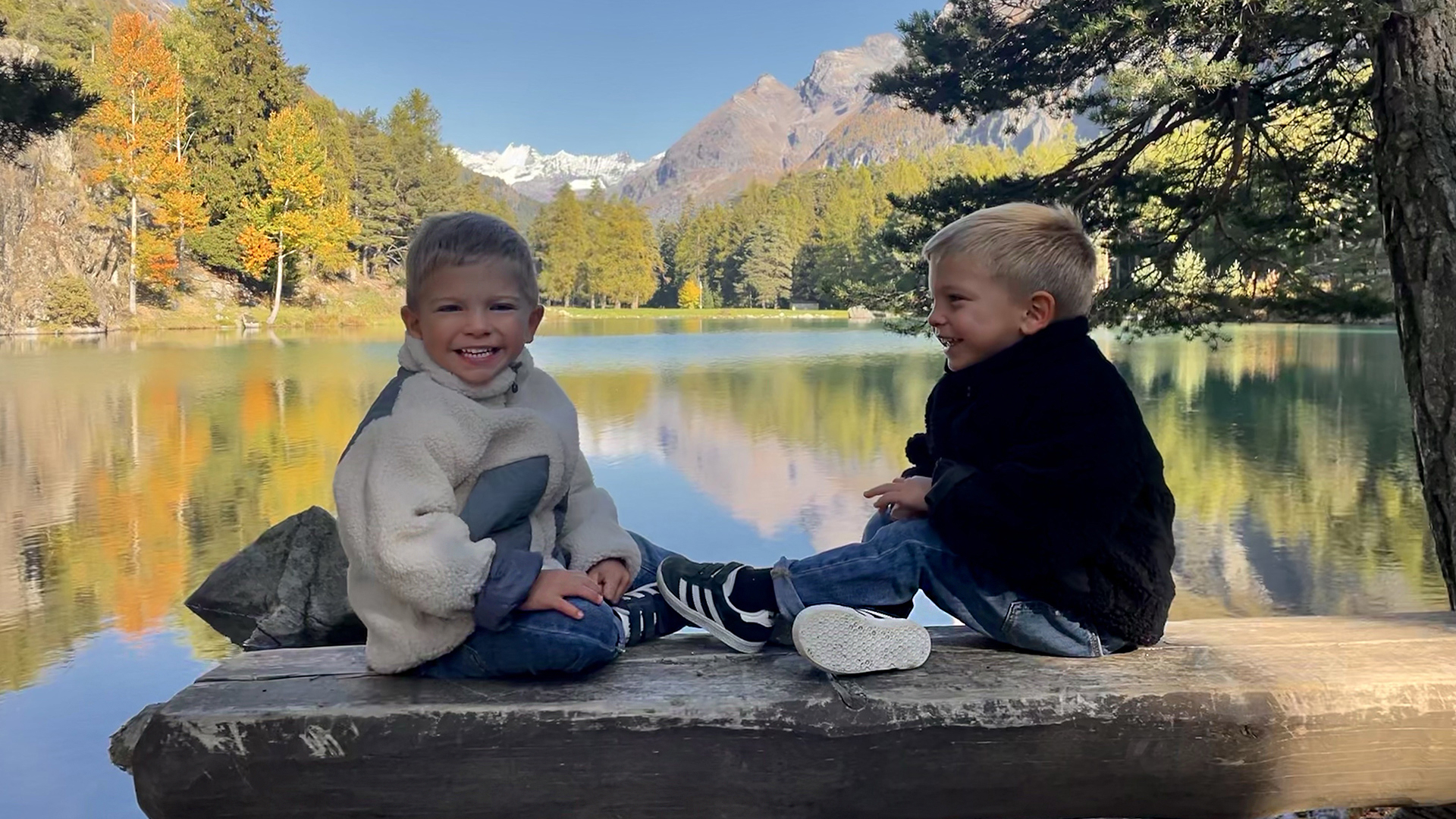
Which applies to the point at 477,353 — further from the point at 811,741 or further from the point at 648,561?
the point at 811,741

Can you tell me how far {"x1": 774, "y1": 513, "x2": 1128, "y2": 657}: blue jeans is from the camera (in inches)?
57.4

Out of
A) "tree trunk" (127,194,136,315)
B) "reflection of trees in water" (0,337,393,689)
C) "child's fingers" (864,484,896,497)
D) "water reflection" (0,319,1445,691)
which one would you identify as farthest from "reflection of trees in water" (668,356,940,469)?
"tree trunk" (127,194,136,315)

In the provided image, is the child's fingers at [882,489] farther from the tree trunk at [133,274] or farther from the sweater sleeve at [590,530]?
the tree trunk at [133,274]

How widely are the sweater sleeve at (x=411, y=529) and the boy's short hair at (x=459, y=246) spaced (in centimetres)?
28

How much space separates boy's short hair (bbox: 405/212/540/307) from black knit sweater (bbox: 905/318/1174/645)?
79 centimetres

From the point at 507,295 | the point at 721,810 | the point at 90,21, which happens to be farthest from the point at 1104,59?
the point at 90,21

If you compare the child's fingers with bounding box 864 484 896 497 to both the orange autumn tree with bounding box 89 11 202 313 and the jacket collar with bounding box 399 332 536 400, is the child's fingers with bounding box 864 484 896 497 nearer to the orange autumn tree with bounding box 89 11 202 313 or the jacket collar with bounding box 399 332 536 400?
the jacket collar with bounding box 399 332 536 400

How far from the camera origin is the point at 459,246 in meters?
1.41

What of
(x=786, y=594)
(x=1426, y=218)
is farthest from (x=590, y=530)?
(x=1426, y=218)

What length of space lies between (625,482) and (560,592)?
6.02 metres

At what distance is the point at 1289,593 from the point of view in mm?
4816

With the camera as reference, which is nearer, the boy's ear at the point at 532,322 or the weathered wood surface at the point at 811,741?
the weathered wood surface at the point at 811,741

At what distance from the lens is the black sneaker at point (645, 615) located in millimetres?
1547

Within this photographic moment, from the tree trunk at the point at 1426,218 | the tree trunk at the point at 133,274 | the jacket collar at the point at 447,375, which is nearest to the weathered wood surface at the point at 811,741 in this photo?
the jacket collar at the point at 447,375
